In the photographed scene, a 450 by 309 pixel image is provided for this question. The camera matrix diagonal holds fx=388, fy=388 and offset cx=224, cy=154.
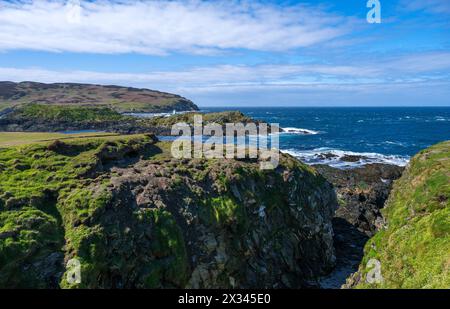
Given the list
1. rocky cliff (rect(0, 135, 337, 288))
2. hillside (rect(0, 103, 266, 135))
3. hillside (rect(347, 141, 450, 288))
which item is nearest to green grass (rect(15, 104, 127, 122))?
hillside (rect(0, 103, 266, 135))

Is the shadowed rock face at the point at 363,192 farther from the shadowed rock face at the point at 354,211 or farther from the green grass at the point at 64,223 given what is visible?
Result: the green grass at the point at 64,223

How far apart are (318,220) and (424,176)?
10398 mm

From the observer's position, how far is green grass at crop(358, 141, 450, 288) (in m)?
16.0

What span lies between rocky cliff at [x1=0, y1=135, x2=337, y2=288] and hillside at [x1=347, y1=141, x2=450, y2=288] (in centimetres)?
809

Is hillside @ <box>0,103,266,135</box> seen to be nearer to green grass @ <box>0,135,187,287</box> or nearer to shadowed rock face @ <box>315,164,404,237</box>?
shadowed rock face @ <box>315,164,404,237</box>

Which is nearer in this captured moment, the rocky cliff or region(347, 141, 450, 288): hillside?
region(347, 141, 450, 288): hillside

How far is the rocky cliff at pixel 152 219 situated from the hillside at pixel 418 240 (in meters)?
8.09

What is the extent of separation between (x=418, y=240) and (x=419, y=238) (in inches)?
5.5

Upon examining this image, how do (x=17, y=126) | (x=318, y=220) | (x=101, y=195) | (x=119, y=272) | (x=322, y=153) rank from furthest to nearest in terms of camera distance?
(x=17, y=126) < (x=322, y=153) < (x=318, y=220) < (x=101, y=195) < (x=119, y=272)

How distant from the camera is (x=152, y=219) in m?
23.3

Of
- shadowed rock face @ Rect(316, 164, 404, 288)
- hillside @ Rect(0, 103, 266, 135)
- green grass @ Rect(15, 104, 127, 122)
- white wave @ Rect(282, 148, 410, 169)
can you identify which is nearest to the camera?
shadowed rock face @ Rect(316, 164, 404, 288)
